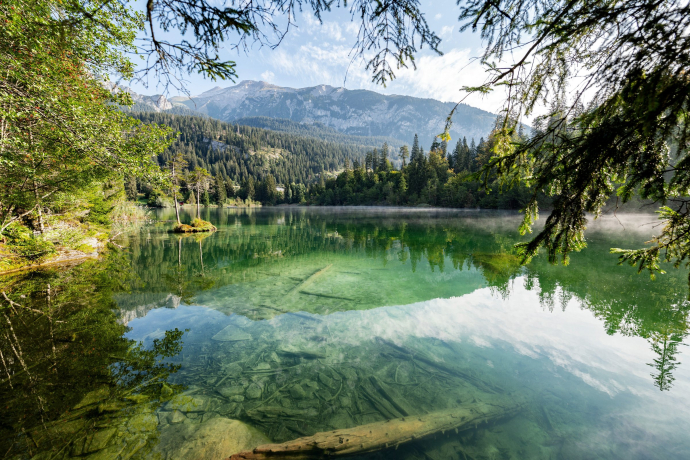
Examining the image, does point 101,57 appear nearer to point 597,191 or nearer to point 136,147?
point 136,147

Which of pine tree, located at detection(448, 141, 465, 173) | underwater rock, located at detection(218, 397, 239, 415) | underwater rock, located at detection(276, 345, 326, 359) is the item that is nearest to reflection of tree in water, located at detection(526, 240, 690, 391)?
underwater rock, located at detection(276, 345, 326, 359)

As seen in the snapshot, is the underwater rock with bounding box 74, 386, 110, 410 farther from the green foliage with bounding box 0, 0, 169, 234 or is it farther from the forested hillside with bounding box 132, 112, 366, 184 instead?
the forested hillside with bounding box 132, 112, 366, 184

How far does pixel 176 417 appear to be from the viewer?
141 inches

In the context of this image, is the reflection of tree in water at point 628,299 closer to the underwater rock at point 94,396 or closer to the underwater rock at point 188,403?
the underwater rock at point 188,403

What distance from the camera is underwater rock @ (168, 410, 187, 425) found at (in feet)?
11.5

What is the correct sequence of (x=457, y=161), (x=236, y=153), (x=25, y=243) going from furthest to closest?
(x=236, y=153) < (x=457, y=161) < (x=25, y=243)

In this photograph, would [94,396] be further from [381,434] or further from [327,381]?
[381,434]

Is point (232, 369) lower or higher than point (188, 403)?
lower

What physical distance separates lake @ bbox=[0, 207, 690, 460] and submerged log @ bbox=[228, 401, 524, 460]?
0.26 feet

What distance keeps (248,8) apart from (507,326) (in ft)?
27.9

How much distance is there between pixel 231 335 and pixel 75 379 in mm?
2637

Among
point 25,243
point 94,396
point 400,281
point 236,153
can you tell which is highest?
point 236,153

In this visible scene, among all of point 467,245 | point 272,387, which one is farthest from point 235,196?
point 272,387

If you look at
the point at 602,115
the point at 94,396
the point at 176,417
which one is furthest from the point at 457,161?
the point at 94,396
